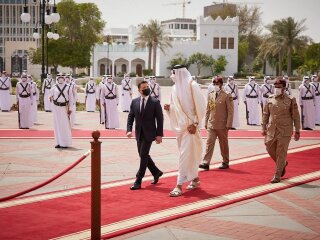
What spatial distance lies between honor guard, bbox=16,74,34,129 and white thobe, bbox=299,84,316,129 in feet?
32.3

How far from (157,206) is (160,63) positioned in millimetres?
68768

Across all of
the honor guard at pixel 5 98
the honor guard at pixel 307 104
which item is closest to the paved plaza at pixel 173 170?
the honor guard at pixel 307 104

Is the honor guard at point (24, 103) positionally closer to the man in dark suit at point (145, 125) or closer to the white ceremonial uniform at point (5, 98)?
the white ceremonial uniform at point (5, 98)

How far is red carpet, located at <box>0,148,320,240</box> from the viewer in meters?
6.59

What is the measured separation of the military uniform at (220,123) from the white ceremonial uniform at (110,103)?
8.35m

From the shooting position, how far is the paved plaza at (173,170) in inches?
257

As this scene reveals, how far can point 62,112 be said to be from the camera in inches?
552

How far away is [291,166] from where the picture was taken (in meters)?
11.2

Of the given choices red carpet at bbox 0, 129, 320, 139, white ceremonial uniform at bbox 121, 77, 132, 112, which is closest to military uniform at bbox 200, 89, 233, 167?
red carpet at bbox 0, 129, 320, 139

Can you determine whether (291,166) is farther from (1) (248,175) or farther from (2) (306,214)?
(2) (306,214)

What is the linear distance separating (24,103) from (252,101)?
8.79m

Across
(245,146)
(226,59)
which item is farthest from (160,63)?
(245,146)

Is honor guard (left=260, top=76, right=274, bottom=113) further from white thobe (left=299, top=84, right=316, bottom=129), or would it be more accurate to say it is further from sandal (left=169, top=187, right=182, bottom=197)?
sandal (left=169, top=187, right=182, bottom=197)

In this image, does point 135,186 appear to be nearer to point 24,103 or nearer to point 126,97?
point 24,103
